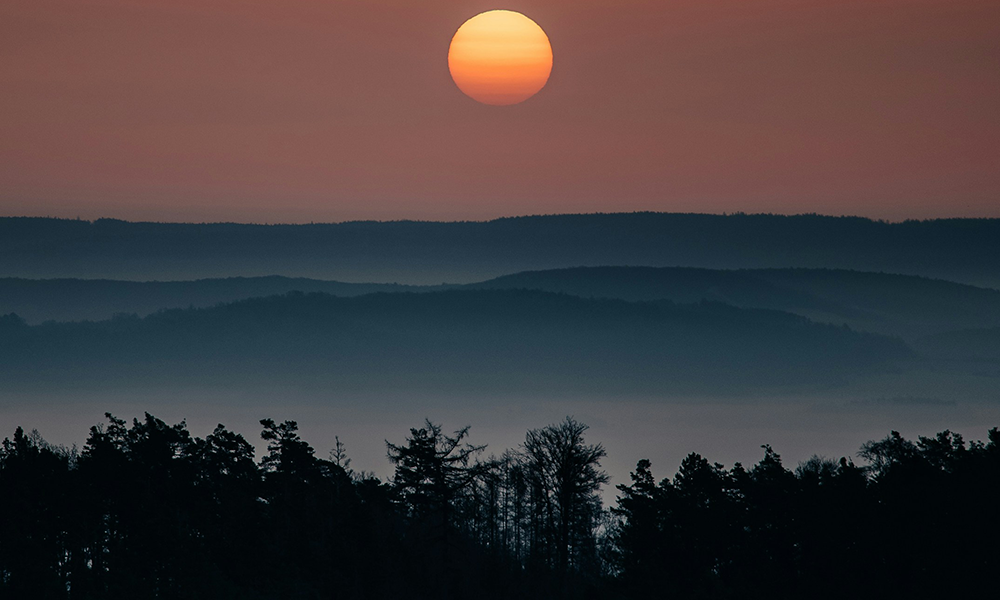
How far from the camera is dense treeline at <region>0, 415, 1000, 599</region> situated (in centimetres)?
4144

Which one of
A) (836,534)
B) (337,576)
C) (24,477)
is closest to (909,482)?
(836,534)

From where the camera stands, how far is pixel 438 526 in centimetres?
5272

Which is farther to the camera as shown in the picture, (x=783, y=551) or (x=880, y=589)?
(x=783, y=551)

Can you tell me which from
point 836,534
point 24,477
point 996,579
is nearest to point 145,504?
point 24,477

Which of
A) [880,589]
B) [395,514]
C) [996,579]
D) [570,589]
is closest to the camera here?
[996,579]

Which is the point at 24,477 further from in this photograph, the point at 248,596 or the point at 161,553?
the point at 248,596

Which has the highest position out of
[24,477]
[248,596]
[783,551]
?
[24,477]

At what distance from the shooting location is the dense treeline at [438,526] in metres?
41.4

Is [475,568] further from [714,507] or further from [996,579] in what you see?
[996,579]

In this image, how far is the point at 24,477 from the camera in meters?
51.6

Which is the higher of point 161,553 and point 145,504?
point 145,504

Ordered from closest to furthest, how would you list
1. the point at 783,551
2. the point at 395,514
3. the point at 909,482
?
the point at 909,482 < the point at 783,551 < the point at 395,514

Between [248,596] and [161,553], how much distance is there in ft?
24.6

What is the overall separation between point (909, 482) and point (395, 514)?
3237 centimetres
